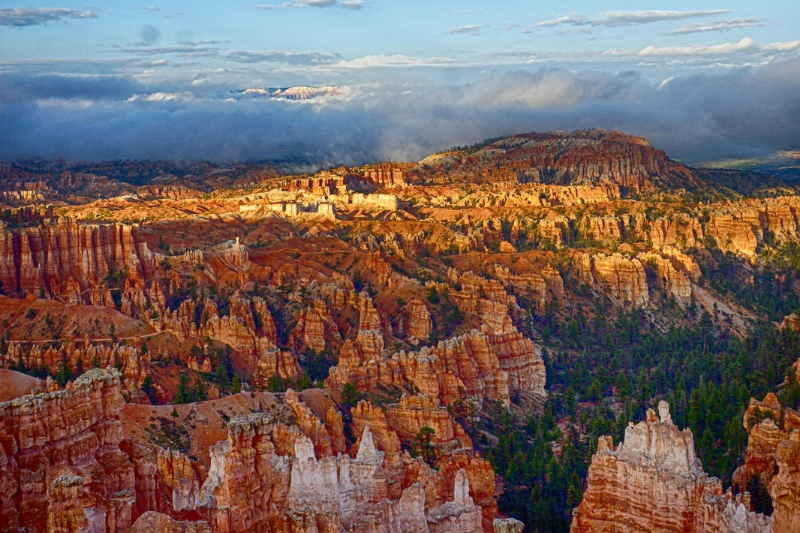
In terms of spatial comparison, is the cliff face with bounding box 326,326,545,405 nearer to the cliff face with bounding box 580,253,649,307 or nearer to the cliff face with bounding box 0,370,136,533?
the cliff face with bounding box 580,253,649,307

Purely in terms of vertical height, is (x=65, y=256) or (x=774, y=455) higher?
(x=774, y=455)

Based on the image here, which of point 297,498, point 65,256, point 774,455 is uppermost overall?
point 774,455

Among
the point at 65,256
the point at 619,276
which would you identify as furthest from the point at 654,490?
the point at 619,276

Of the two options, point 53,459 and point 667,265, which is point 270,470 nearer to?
point 53,459

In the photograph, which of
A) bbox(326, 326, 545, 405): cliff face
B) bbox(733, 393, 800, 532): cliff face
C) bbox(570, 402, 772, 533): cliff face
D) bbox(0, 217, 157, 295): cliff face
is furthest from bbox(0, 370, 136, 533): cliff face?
bbox(0, 217, 157, 295): cliff face

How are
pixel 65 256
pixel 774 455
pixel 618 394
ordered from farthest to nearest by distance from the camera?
pixel 65 256 → pixel 618 394 → pixel 774 455

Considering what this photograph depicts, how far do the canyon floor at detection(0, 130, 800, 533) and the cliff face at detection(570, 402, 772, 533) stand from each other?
73 millimetres

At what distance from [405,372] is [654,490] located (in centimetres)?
3097

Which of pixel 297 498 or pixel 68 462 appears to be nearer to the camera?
pixel 68 462

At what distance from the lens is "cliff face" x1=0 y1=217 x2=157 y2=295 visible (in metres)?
85.7

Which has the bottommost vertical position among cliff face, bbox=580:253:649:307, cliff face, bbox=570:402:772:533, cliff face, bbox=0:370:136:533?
cliff face, bbox=580:253:649:307

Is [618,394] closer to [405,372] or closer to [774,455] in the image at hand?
[405,372]

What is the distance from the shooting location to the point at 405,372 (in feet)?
212

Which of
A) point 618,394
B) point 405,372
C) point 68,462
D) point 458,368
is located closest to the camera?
point 68,462
